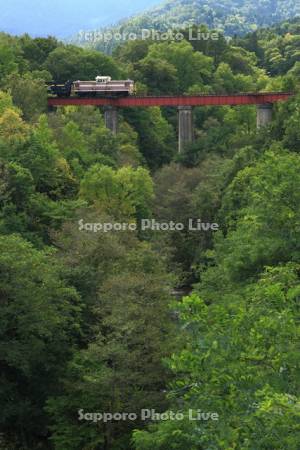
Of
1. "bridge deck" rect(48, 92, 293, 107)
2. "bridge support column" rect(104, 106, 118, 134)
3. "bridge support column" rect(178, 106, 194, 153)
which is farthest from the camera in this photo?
"bridge support column" rect(178, 106, 194, 153)

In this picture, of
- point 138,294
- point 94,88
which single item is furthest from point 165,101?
point 138,294

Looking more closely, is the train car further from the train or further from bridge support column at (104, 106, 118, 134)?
bridge support column at (104, 106, 118, 134)

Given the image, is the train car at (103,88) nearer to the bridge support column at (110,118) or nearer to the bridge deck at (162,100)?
the bridge deck at (162,100)

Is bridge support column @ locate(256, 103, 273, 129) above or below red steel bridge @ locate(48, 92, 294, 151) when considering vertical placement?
below

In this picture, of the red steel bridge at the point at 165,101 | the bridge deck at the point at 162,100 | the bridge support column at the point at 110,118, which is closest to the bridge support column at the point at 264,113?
the red steel bridge at the point at 165,101

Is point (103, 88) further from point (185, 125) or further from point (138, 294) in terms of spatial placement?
point (138, 294)

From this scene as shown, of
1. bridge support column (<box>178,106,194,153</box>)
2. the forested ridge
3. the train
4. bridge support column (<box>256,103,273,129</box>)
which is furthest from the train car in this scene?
bridge support column (<box>256,103,273,129</box>)
